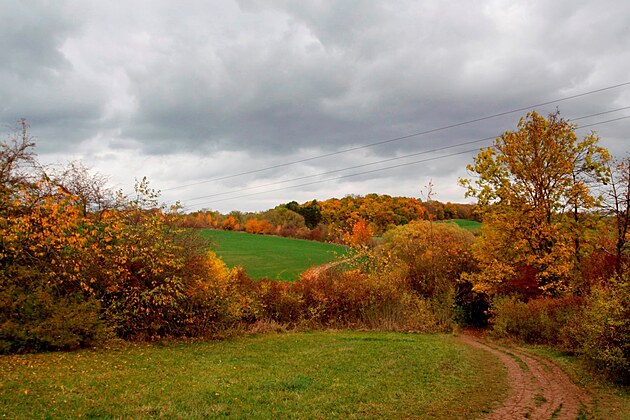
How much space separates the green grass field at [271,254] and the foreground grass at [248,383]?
28.6 meters

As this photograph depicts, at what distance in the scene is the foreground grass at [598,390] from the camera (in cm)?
869

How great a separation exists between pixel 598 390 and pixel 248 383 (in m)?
8.12

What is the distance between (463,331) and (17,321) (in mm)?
22178

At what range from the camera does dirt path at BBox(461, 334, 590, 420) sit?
28.5ft

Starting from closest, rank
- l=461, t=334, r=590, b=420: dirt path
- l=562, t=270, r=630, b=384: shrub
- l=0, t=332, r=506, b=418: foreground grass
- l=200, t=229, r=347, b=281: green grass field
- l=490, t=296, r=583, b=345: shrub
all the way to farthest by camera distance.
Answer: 1. l=0, t=332, r=506, b=418: foreground grass
2. l=461, t=334, r=590, b=420: dirt path
3. l=562, t=270, r=630, b=384: shrub
4. l=490, t=296, r=583, b=345: shrub
5. l=200, t=229, r=347, b=281: green grass field

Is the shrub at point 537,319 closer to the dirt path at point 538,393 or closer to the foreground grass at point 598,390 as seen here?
the foreground grass at point 598,390

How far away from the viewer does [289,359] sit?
13812mm

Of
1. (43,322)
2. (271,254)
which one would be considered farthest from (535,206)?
(271,254)

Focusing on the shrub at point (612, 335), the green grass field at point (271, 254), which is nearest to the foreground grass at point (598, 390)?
the shrub at point (612, 335)

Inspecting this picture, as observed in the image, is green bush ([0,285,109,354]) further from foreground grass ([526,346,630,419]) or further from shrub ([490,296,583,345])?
shrub ([490,296,583,345])

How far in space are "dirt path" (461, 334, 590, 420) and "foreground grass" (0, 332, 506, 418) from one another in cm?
39

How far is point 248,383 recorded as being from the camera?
10117mm

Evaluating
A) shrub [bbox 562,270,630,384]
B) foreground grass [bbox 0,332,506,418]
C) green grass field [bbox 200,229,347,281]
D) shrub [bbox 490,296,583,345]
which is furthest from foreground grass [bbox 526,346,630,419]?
green grass field [bbox 200,229,347,281]

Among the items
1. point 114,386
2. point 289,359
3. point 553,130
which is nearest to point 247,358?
point 289,359
